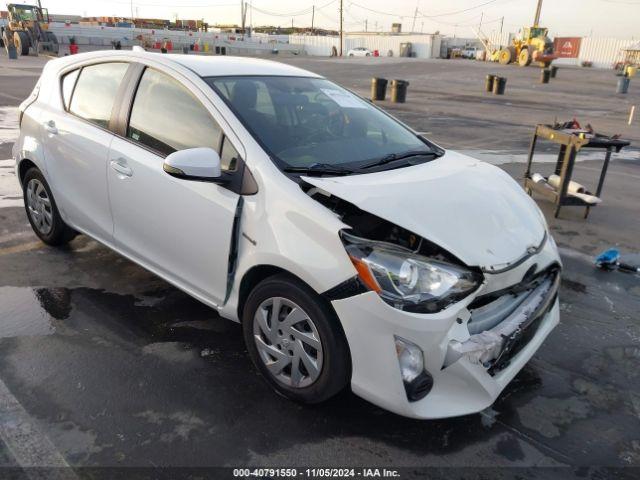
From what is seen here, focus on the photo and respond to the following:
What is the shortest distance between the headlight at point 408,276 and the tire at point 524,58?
43.8 m

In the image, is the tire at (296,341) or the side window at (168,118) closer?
the tire at (296,341)

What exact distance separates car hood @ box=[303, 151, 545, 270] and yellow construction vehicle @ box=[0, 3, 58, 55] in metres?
34.5

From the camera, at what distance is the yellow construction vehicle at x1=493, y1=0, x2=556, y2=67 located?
132 ft

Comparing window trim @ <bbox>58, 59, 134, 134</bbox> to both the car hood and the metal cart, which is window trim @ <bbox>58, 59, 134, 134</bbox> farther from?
the metal cart

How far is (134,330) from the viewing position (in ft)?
11.1

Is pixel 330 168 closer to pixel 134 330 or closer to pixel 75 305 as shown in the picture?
pixel 134 330

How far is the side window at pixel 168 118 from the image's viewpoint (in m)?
3.04

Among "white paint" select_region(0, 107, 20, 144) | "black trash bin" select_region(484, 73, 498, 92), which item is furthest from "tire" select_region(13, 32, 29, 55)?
"black trash bin" select_region(484, 73, 498, 92)

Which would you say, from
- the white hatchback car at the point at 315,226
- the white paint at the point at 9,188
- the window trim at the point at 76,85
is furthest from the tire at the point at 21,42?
the white hatchback car at the point at 315,226

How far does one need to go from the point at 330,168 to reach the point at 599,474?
1998 millimetres

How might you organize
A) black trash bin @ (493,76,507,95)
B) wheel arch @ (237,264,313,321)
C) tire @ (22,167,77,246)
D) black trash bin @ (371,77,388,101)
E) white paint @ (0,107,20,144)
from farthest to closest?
black trash bin @ (493,76,507,95), black trash bin @ (371,77,388,101), white paint @ (0,107,20,144), tire @ (22,167,77,246), wheel arch @ (237,264,313,321)

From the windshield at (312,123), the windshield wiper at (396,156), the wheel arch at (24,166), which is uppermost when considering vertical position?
the windshield at (312,123)

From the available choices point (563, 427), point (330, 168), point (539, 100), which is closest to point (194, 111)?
point (330, 168)

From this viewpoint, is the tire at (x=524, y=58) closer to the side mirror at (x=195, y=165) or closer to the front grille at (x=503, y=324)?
the front grille at (x=503, y=324)
